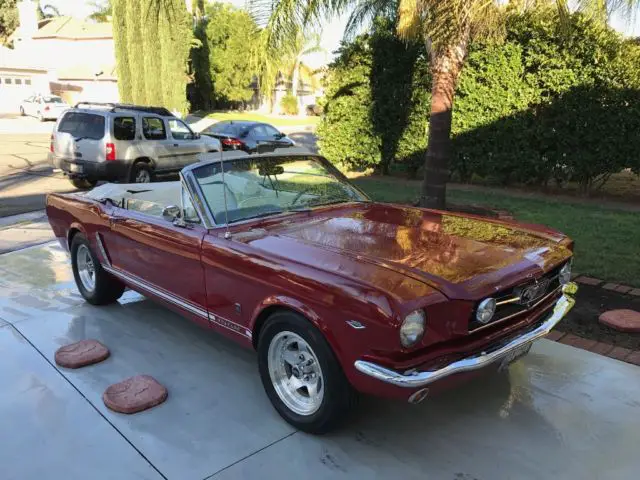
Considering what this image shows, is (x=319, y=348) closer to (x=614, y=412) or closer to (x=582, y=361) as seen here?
(x=614, y=412)

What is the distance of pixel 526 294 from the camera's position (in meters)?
3.01

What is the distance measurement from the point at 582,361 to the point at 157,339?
10.6ft

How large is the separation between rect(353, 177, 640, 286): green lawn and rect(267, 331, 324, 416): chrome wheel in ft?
12.7

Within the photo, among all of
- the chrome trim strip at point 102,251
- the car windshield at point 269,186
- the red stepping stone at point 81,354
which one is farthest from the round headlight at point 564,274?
the chrome trim strip at point 102,251

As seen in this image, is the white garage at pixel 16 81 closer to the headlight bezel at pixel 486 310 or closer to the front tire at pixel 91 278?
the front tire at pixel 91 278

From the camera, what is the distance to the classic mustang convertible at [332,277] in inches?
103

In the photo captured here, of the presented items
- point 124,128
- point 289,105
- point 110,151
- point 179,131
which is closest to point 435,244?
point 110,151

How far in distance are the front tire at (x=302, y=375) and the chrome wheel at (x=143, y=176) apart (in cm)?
999

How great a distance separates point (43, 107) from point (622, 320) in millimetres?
35775

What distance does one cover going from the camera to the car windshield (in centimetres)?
378

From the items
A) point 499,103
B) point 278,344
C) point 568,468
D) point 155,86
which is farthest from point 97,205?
point 155,86

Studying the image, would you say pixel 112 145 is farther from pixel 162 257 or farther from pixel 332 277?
pixel 332 277

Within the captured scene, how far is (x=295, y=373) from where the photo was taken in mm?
3166

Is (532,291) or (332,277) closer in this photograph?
(332,277)
